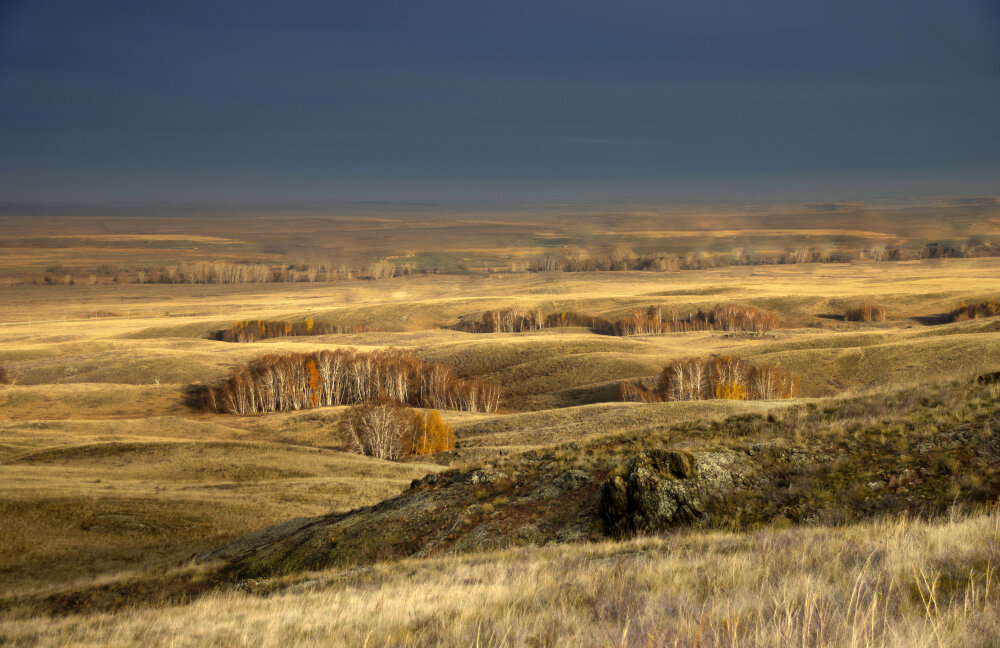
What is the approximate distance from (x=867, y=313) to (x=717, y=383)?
302 ft

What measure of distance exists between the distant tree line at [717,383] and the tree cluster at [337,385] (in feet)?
83.9

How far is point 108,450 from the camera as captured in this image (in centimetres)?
5403

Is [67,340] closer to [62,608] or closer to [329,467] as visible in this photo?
[329,467]

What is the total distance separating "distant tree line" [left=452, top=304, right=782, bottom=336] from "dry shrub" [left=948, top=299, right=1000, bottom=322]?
37.4 m

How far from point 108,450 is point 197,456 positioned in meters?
8.30

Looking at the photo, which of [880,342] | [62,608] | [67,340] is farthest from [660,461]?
[67,340]

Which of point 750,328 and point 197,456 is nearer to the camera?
point 197,456

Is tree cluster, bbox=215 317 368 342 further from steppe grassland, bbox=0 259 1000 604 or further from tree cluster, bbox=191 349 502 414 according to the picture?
tree cluster, bbox=191 349 502 414

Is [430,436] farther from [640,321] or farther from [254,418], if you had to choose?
[640,321]

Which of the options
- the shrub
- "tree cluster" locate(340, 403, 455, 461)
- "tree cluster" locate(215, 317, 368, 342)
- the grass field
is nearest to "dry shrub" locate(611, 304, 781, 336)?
the grass field

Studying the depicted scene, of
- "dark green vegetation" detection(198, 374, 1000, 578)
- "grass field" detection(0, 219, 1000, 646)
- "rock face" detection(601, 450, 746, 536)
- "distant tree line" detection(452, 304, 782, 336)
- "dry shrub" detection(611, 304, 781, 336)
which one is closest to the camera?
"grass field" detection(0, 219, 1000, 646)

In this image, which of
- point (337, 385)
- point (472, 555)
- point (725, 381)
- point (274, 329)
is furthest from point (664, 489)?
point (274, 329)

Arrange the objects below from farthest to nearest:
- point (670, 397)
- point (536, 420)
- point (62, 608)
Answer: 1. point (670, 397)
2. point (536, 420)
3. point (62, 608)

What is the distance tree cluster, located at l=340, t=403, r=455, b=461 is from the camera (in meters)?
67.6
